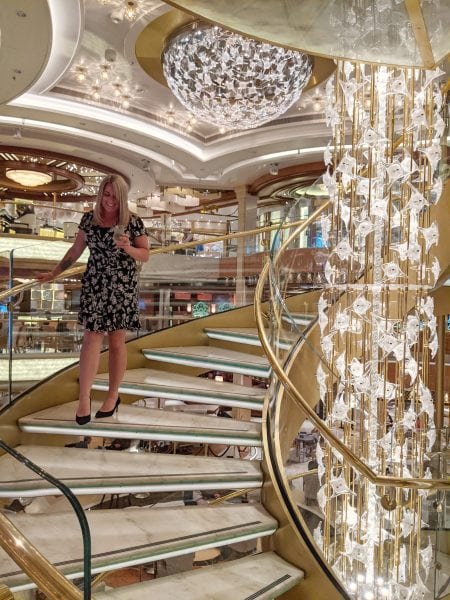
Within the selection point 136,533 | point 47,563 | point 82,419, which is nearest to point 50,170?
point 82,419

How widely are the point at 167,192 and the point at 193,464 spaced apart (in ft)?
44.8

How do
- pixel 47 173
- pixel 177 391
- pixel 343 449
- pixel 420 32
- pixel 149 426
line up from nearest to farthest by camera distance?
pixel 420 32, pixel 343 449, pixel 149 426, pixel 177 391, pixel 47 173

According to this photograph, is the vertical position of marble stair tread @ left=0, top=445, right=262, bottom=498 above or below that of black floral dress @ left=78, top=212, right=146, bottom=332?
below

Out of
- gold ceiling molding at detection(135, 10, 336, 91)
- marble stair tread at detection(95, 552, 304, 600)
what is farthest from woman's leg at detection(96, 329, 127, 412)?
gold ceiling molding at detection(135, 10, 336, 91)

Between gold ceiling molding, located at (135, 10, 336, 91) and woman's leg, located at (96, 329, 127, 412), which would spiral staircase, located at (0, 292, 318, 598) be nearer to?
woman's leg, located at (96, 329, 127, 412)

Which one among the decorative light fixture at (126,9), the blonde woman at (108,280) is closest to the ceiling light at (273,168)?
the decorative light fixture at (126,9)

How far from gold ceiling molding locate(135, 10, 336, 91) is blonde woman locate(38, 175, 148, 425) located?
3.61 m

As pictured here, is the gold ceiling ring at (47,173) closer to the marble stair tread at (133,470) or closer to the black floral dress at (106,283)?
the black floral dress at (106,283)

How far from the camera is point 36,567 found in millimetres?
1490

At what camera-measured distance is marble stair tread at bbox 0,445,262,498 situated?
2.64 meters

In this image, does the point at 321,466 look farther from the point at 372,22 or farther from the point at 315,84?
the point at 315,84

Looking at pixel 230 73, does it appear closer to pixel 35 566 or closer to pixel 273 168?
pixel 35 566

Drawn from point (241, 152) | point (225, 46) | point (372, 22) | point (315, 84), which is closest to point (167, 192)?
point (241, 152)

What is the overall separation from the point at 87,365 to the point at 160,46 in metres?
5.18
